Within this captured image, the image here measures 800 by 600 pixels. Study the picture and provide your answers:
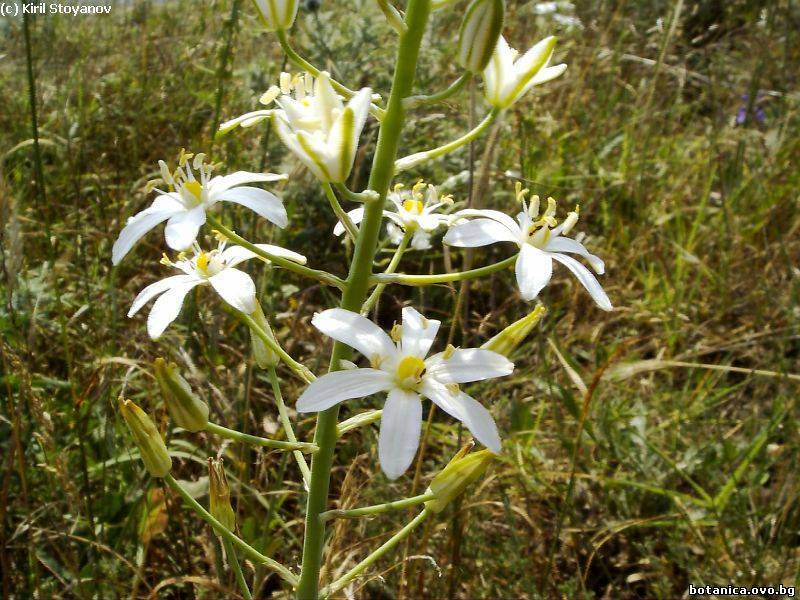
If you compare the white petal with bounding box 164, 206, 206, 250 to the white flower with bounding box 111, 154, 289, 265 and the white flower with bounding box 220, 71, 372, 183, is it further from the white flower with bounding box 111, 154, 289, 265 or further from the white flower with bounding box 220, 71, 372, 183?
the white flower with bounding box 220, 71, 372, 183

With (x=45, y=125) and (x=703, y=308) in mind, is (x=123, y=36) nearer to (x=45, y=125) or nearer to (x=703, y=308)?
(x=45, y=125)

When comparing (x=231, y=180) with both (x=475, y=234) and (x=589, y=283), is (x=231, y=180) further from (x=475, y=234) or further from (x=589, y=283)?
(x=589, y=283)

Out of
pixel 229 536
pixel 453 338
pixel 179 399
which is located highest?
pixel 179 399

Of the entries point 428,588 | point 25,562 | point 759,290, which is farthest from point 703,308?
point 25,562

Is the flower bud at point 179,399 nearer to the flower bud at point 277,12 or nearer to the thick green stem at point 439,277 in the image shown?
the thick green stem at point 439,277

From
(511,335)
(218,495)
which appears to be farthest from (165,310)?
(511,335)

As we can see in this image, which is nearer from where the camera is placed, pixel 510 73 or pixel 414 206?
pixel 510 73

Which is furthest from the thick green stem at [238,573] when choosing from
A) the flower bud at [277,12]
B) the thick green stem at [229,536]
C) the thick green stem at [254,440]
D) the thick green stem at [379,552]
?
the flower bud at [277,12]
